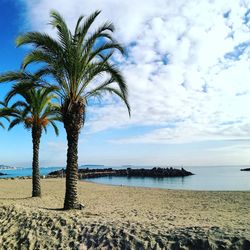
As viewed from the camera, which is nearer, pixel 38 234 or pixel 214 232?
pixel 214 232

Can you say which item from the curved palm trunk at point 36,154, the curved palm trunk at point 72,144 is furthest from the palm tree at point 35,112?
the curved palm trunk at point 72,144

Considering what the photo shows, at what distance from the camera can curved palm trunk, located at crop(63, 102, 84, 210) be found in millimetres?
12539

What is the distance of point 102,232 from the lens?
8438 mm

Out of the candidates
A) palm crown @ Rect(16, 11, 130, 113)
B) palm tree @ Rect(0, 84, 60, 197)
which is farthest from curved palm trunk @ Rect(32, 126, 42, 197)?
palm crown @ Rect(16, 11, 130, 113)

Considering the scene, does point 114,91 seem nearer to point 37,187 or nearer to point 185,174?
point 37,187

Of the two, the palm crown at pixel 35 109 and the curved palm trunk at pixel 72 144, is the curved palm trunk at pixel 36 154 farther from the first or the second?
the curved palm trunk at pixel 72 144

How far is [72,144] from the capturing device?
12.7 m

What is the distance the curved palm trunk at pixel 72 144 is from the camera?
494 inches

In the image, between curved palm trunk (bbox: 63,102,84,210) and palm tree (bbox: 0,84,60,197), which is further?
palm tree (bbox: 0,84,60,197)

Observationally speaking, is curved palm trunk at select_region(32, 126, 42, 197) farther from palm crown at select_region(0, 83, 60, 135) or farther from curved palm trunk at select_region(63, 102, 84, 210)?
curved palm trunk at select_region(63, 102, 84, 210)

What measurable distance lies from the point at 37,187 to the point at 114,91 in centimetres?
869

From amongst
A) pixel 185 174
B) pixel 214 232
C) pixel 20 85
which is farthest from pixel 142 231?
pixel 185 174

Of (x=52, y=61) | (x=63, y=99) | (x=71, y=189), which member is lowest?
(x=71, y=189)

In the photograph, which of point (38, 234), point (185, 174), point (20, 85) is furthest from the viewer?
point (185, 174)
